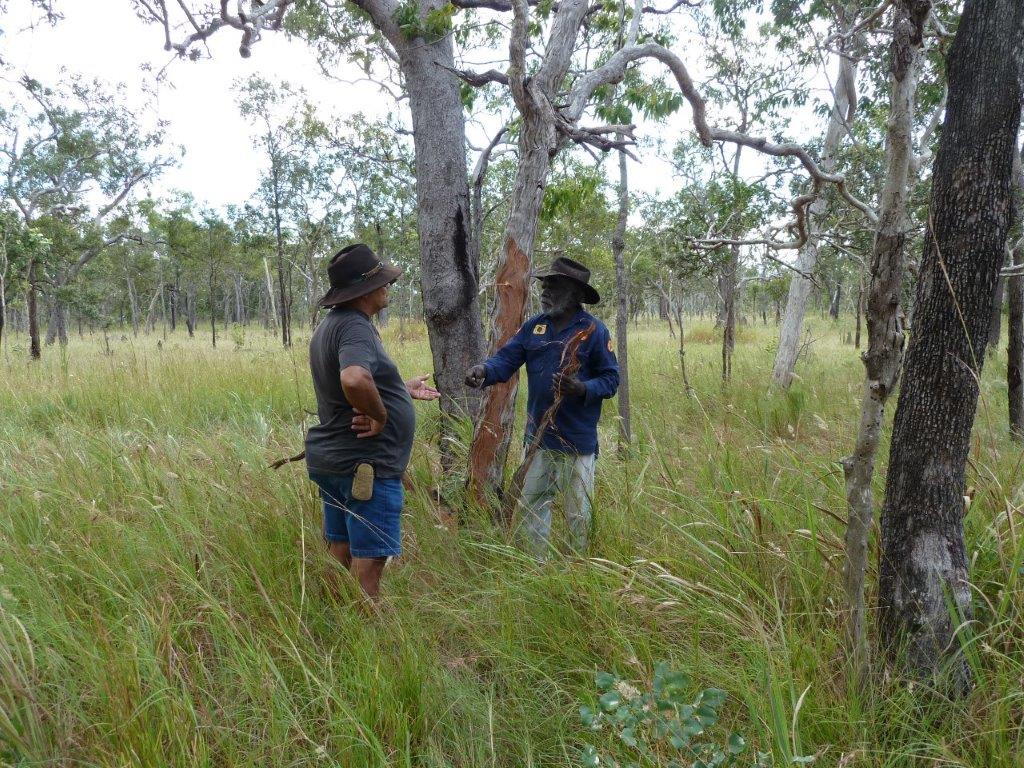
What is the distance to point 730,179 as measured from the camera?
759 centimetres

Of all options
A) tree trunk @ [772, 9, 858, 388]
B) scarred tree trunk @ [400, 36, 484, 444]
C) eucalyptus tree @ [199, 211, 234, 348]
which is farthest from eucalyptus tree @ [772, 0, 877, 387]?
eucalyptus tree @ [199, 211, 234, 348]

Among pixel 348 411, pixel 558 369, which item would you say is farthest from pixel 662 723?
pixel 558 369

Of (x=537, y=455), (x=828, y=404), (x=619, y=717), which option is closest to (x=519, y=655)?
(x=619, y=717)

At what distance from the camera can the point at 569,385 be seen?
126 inches

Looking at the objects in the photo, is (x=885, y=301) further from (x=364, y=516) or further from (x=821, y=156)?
(x=821, y=156)

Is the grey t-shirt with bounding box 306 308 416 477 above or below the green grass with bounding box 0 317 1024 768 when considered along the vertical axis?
above

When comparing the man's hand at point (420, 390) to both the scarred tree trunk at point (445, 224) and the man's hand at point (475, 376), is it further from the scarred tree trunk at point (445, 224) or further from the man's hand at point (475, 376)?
the scarred tree trunk at point (445, 224)

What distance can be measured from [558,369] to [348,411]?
116 centimetres

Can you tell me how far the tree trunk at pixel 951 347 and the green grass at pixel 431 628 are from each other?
14cm

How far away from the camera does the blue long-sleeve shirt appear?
346 cm

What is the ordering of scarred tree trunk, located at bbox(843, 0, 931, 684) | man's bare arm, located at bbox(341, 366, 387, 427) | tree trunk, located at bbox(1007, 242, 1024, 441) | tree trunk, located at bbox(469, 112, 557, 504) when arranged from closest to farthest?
scarred tree trunk, located at bbox(843, 0, 931, 684)
man's bare arm, located at bbox(341, 366, 387, 427)
tree trunk, located at bbox(469, 112, 557, 504)
tree trunk, located at bbox(1007, 242, 1024, 441)

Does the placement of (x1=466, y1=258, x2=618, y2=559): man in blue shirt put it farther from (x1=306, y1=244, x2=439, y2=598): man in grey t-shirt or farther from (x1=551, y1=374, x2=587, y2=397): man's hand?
(x1=306, y1=244, x2=439, y2=598): man in grey t-shirt

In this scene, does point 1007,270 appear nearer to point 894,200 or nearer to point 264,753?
point 894,200

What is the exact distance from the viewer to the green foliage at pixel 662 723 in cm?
157
